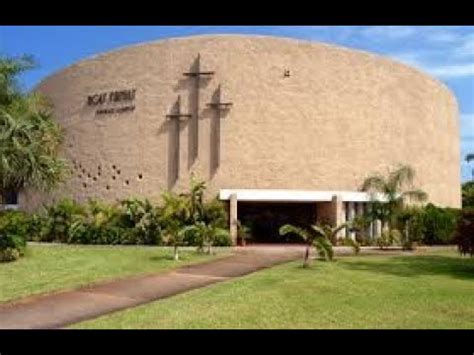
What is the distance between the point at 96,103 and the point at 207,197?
750 cm

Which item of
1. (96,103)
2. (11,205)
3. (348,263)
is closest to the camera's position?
(348,263)

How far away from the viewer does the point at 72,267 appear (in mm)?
17812

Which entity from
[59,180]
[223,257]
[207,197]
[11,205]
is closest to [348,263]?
[223,257]

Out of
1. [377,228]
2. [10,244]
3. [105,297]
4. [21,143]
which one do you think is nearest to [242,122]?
[377,228]

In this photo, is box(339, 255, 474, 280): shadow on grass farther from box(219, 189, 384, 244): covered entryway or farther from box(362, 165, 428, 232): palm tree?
box(219, 189, 384, 244): covered entryway

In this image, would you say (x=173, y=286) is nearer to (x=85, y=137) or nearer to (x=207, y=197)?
(x=207, y=197)

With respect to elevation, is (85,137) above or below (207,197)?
above

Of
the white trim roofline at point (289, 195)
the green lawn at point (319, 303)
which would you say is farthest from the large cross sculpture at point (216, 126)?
the green lawn at point (319, 303)

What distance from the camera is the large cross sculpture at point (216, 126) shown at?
31.8m

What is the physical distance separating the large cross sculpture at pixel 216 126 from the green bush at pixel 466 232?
14780mm

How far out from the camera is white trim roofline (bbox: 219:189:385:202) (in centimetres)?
3135

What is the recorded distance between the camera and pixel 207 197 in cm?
3177

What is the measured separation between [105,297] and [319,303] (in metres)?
3.96

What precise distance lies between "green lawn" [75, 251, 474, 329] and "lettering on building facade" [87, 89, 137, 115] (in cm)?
1752
